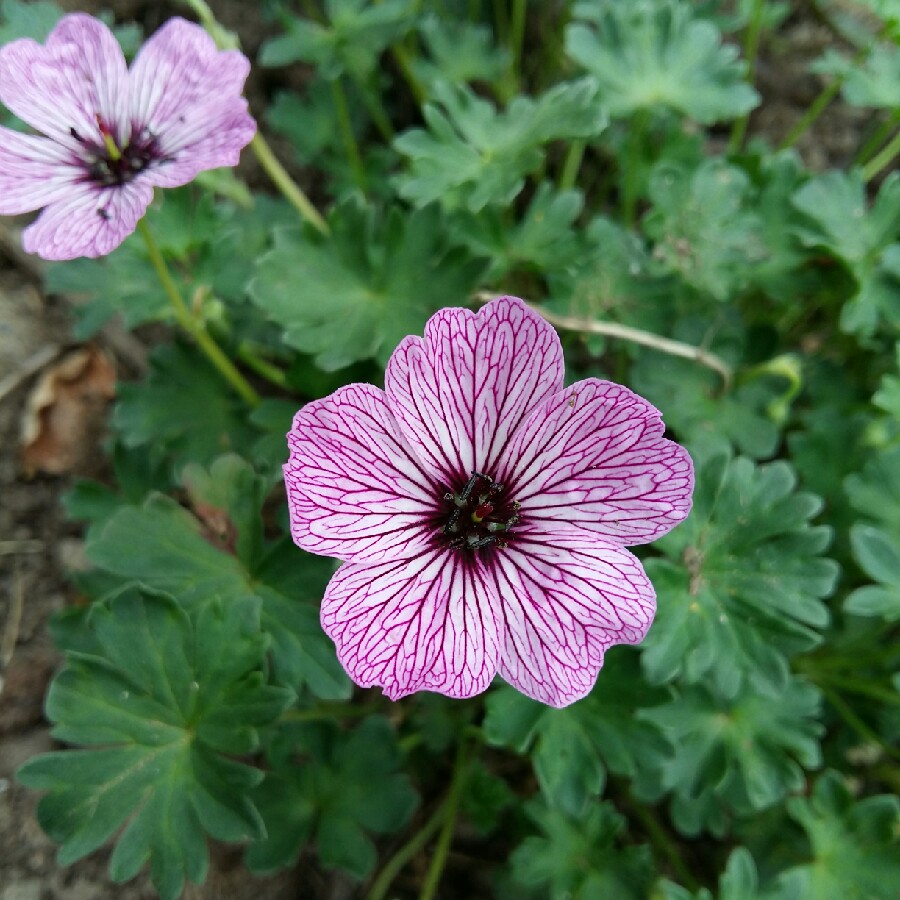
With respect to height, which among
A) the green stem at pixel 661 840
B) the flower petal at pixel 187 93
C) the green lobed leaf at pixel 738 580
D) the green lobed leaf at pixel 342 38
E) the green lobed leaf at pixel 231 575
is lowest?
the green stem at pixel 661 840

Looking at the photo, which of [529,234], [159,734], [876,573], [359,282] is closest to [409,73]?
[529,234]

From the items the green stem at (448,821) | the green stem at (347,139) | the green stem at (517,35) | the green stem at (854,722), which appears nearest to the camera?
the green stem at (448,821)

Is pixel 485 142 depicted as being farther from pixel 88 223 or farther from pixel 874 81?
pixel 874 81

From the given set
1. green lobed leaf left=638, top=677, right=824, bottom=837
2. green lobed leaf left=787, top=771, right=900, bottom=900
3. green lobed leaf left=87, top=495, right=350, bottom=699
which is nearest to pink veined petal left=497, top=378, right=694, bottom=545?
green lobed leaf left=87, top=495, right=350, bottom=699

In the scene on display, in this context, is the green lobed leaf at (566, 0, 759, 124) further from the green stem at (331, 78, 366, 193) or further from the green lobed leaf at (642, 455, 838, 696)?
the green lobed leaf at (642, 455, 838, 696)

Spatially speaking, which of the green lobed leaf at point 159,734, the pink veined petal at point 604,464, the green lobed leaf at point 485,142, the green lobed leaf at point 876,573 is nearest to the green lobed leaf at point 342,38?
the green lobed leaf at point 485,142

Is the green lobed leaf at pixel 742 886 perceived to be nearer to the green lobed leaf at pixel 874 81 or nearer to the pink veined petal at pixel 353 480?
the pink veined petal at pixel 353 480

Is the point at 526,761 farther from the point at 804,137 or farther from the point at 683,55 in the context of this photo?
the point at 804,137
